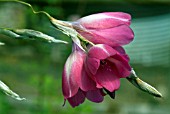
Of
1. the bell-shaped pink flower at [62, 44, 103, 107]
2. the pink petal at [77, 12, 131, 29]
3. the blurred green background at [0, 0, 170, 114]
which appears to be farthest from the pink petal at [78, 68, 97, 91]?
the blurred green background at [0, 0, 170, 114]

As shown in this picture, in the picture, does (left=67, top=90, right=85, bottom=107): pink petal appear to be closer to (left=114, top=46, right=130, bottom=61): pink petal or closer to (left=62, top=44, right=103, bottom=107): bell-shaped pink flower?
(left=62, top=44, right=103, bottom=107): bell-shaped pink flower

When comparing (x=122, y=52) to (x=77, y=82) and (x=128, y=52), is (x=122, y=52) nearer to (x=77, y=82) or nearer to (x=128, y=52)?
(x=77, y=82)

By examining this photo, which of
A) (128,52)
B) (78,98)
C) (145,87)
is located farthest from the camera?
(128,52)

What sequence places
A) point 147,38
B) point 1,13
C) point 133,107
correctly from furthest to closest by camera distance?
point 147,38, point 133,107, point 1,13

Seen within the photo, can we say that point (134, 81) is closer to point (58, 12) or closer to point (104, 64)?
point (104, 64)

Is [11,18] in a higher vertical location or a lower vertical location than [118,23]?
lower

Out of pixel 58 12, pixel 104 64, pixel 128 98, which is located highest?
pixel 104 64

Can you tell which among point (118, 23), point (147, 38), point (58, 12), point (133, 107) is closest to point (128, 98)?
point (133, 107)

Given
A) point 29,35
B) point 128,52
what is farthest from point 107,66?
point 128,52
